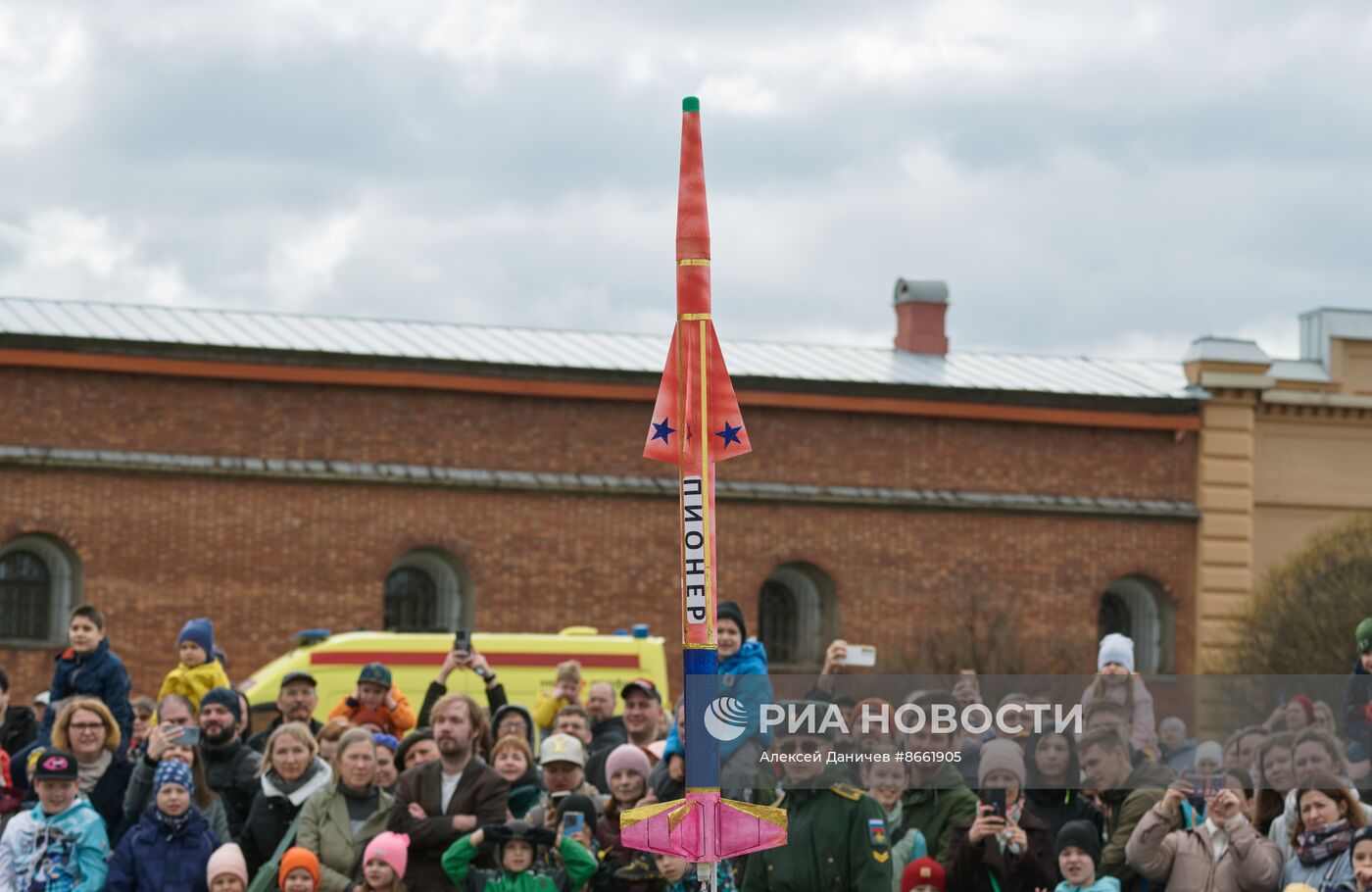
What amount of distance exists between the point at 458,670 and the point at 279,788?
10.3 meters

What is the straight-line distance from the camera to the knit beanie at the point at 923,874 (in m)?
11.3

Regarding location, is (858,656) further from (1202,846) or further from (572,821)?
(1202,846)

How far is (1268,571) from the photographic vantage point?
107 feet

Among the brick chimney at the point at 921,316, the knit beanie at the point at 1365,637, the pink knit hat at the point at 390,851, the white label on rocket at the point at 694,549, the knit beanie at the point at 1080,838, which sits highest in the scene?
the brick chimney at the point at 921,316

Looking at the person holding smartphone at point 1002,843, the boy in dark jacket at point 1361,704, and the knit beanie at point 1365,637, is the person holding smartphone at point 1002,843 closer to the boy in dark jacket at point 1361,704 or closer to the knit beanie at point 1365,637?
the boy in dark jacket at point 1361,704

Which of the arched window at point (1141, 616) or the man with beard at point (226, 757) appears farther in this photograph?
the arched window at point (1141, 616)

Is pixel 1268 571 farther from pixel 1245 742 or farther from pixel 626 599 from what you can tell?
pixel 1245 742

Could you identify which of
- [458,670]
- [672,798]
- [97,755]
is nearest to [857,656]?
[672,798]

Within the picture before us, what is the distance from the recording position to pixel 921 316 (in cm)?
3653

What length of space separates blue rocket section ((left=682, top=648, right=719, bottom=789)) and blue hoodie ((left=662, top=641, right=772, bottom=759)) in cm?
95

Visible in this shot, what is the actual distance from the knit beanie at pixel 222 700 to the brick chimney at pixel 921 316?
935 inches

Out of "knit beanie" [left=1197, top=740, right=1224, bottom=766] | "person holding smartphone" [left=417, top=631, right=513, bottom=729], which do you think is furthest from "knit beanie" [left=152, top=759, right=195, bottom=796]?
"knit beanie" [left=1197, top=740, right=1224, bottom=766]

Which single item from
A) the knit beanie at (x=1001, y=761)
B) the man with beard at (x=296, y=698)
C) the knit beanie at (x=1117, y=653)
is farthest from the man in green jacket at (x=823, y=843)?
the man with beard at (x=296, y=698)

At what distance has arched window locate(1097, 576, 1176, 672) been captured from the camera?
111ft
